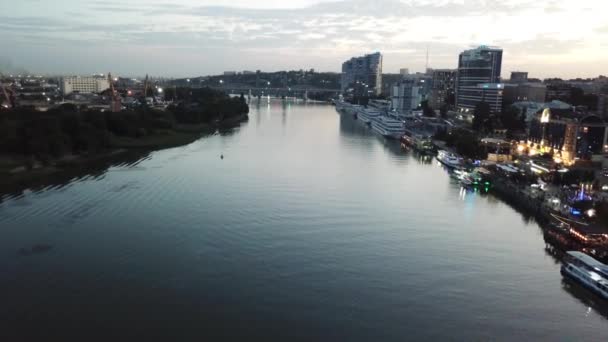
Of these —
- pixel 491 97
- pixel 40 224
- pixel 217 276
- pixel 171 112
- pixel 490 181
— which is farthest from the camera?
pixel 491 97

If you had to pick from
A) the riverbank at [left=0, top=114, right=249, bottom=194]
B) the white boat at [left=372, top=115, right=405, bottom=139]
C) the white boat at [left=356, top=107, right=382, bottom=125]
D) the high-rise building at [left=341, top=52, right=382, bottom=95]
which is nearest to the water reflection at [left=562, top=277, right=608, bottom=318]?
the riverbank at [left=0, top=114, right=249, bottom=194]

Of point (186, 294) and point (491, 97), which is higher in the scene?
point (491, 97)

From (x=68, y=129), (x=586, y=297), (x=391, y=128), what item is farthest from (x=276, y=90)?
(x=586, y=297)

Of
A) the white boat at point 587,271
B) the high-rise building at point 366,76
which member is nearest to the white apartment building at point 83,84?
the high-rise building at point 366,76

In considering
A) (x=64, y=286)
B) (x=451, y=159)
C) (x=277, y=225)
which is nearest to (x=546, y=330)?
(x=277, y=225)

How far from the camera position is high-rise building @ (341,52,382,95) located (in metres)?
37.2

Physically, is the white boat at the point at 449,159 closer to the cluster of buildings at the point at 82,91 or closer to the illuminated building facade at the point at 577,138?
the illuminated building facade at the point at 577,138

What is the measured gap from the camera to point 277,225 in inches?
201

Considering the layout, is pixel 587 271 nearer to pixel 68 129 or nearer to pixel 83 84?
pixel 68 129

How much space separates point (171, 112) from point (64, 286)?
1231 cm

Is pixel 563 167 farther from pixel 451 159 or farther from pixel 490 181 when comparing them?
pixel 451 159

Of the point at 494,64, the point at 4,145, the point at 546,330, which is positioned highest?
the point at 494,64

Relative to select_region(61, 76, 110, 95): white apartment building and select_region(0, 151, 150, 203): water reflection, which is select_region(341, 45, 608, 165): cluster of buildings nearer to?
select_region(0, 151, 150, 203): water reflection

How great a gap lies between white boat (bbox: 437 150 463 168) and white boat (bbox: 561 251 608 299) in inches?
202
